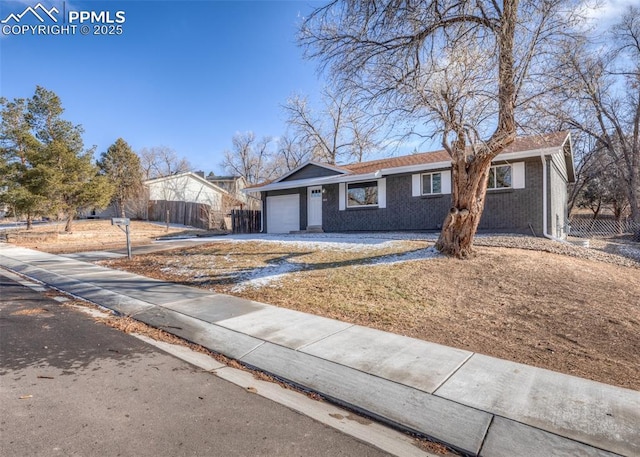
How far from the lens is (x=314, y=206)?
59.6 feet

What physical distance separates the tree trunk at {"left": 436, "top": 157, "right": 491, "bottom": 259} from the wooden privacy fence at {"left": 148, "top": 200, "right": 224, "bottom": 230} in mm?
21022

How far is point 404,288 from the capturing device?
21.7ft

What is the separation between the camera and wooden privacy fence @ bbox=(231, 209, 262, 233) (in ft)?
70.5

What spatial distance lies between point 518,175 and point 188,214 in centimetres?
2466

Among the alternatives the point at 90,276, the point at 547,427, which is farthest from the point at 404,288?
the point at 90,276

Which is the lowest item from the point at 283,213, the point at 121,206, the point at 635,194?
the point at 283,213

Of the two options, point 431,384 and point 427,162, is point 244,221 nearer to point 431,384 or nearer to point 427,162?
point 427,162

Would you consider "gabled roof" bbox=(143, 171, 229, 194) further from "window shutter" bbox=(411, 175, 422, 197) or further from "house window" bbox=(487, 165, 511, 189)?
"house window" bbox=(487, 165, 511, 189)

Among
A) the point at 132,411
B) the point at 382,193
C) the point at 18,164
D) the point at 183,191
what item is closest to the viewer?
the point at 132,411

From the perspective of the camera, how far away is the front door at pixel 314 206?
17.9 m

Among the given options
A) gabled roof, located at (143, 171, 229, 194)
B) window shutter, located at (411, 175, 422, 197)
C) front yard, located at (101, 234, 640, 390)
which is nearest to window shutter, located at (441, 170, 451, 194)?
window shutter, located at (411, 175, 422, 197)

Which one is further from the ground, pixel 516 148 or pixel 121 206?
pixel 516 148

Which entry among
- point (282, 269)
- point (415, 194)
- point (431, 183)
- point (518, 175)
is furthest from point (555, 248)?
point (282, 269)

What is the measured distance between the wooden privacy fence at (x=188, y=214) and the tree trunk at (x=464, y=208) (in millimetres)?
21022
